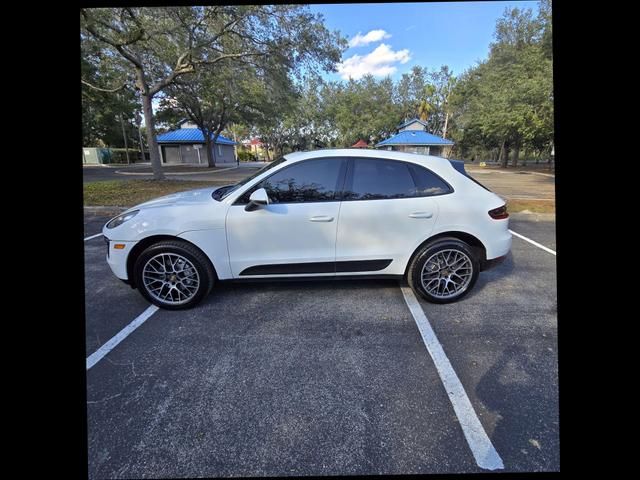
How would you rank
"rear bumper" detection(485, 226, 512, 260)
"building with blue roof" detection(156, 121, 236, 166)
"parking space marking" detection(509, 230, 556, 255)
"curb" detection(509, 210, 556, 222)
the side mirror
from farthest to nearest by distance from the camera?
"building with blue roof" detection(156, 121, 236, 166) → "curb" detection(509, 210, 556, 222) → "parking space marking" detection(509, 230, 556, 255) → "rear bumper" detection(485, 226, 512, 260) → the side mirror

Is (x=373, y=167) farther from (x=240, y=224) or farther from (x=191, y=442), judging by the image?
(x=191, y=442)

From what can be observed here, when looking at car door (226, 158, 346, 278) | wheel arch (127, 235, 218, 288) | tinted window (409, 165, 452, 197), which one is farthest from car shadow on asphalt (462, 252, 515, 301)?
wheel arch (127, 235, 218, 288)

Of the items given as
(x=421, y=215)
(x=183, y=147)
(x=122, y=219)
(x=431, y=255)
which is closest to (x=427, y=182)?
(x=421, y=215)

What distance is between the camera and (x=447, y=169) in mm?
3432

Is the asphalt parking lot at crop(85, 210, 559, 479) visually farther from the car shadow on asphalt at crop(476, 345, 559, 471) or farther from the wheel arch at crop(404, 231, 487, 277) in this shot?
the wheel arch at crop(404, 231, 487, 277)

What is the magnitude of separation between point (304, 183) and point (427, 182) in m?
1.32

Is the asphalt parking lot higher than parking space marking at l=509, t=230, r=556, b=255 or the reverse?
the reverse

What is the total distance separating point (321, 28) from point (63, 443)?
44.6 ft

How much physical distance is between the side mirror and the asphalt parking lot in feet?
3.53

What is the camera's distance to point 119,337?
284cm

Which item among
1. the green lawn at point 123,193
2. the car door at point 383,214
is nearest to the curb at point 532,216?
the car door at point 383,214

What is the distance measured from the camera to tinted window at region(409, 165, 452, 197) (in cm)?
332

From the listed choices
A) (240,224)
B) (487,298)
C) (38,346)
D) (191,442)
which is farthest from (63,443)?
(487,298)

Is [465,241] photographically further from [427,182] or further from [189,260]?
[189,260]
